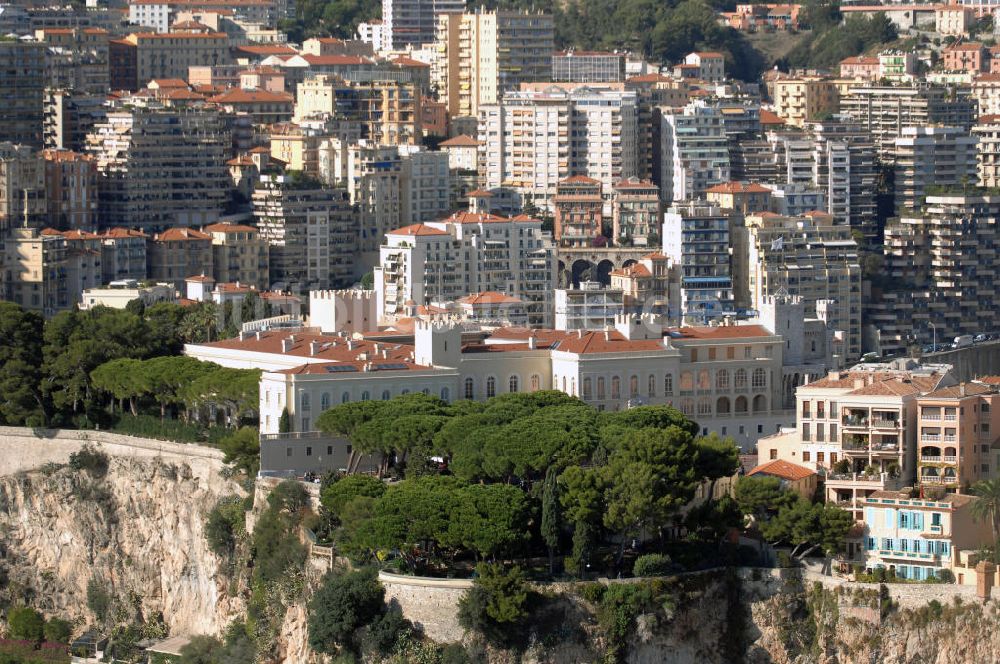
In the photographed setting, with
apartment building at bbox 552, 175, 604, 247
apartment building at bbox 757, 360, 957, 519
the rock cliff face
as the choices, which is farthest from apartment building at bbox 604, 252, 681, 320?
apartment building at bbox 757, 360, 957, 519

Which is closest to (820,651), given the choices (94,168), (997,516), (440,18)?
(997,516)

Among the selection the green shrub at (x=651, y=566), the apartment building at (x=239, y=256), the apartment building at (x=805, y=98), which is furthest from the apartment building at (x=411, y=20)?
the green shrub at (x=651, y=566)

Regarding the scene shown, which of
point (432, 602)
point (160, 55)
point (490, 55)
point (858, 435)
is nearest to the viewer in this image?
point (432, 602)

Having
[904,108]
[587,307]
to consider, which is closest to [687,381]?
[587,307]

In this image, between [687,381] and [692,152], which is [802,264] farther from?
[687,381]

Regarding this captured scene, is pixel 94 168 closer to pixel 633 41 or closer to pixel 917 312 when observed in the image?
pixel 917 312

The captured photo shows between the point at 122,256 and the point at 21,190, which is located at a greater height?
the point at 21,190

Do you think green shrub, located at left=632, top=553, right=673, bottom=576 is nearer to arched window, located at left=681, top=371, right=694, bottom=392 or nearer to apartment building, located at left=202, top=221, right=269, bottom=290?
arched window, located at left=681, top=371, right=694, bottom=392

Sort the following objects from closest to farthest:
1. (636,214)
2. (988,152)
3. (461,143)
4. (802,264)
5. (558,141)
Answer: (802,264) → (636,214) → (558,141) → (988,152) → (461,143)
